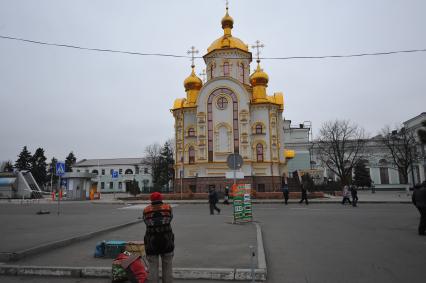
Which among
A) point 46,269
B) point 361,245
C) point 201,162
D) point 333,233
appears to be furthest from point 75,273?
point 201,162

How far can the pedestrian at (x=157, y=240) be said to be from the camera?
16.7ft

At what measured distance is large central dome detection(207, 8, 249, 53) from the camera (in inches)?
1636

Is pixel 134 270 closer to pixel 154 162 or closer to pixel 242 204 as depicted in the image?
pixel 242 204

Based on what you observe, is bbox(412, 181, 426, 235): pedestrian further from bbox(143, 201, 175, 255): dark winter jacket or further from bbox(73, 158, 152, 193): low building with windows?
bbox(73, 158, 152, 193): low building with windows

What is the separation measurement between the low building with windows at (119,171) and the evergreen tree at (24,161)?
12.1 m

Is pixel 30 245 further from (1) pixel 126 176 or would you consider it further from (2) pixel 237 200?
(1) pixel 126 176

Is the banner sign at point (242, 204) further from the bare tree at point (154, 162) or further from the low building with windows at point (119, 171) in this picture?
the low building with windows at point (119, 171)

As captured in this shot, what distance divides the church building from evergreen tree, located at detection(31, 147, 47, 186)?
66.2 metres

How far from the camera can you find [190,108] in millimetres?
40281

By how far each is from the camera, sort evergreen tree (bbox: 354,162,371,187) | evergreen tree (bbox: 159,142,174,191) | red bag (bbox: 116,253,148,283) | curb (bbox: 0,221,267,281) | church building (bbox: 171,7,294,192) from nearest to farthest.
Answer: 1. red bag (bbox: 116,253,148,283)
2. curb (bbox: 0,221,267,281)
3. church building (bbox: 171,7,294,192)
4. evergreen tree (bbox: 159,142,174,191)
5. evergreen tree (bbox: 354,162,371,187)

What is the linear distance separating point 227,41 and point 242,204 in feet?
104

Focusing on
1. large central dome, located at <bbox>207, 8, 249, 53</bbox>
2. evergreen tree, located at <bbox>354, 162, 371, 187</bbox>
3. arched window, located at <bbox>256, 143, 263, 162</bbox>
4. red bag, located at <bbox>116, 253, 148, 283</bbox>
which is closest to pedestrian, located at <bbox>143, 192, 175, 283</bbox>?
red bag, located at <bbox>116, 253, 148, 283</bbox>

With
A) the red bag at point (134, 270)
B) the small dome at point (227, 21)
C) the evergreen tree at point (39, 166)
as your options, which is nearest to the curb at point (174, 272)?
the red bag at point (134, 270)

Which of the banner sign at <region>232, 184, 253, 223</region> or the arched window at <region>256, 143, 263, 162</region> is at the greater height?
the arched window at <region>256, 143, 263, 162</region>
